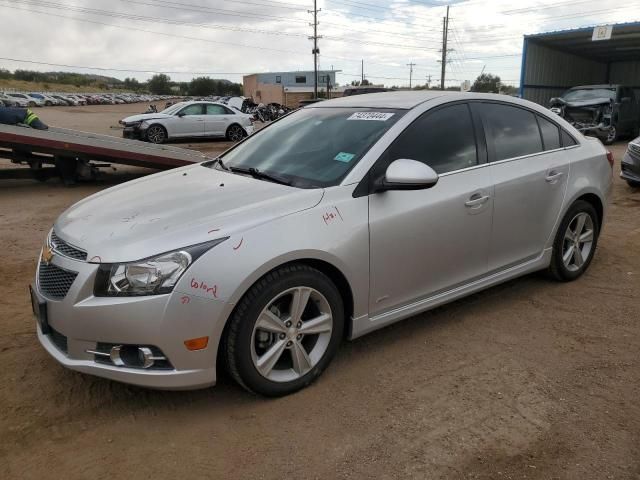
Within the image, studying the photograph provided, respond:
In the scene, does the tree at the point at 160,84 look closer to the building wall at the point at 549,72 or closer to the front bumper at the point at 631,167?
the building wall at the point at 549,72

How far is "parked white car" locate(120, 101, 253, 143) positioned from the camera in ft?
59.1

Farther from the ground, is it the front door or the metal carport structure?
the metal carport structure

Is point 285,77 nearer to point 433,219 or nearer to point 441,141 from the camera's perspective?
point 441,141

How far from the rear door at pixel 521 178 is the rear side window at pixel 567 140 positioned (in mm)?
67

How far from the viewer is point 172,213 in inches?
116

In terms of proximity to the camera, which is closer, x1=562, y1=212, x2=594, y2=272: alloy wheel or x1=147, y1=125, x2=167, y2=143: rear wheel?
x1=562, y1=212, x2=594, y2=272: alloy wheel

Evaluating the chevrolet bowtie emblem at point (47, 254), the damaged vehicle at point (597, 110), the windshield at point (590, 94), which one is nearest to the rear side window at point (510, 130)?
the chevrolet bowtie emblem at point (47, 254)

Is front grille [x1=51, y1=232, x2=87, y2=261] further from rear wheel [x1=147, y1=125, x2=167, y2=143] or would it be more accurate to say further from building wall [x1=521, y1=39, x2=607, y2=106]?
building wall [x1=521, y1=39, x2=607, y2=106]

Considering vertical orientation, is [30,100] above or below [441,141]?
above

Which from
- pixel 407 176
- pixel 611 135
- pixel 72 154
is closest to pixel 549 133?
pixel 407 176

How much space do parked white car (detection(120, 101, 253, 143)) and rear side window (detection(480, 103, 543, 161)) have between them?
15.6 metres

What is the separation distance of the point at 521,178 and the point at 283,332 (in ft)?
7.21

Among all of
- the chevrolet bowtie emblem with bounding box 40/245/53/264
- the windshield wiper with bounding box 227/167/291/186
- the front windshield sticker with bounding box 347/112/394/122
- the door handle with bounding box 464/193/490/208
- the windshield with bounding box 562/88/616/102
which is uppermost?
the windshield with bounding box 562/88/616/102

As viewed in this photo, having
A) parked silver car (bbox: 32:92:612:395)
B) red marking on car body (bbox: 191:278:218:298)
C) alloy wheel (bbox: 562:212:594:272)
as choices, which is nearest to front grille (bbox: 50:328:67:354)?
parked silver car (bbox: 32:92:612:395)
